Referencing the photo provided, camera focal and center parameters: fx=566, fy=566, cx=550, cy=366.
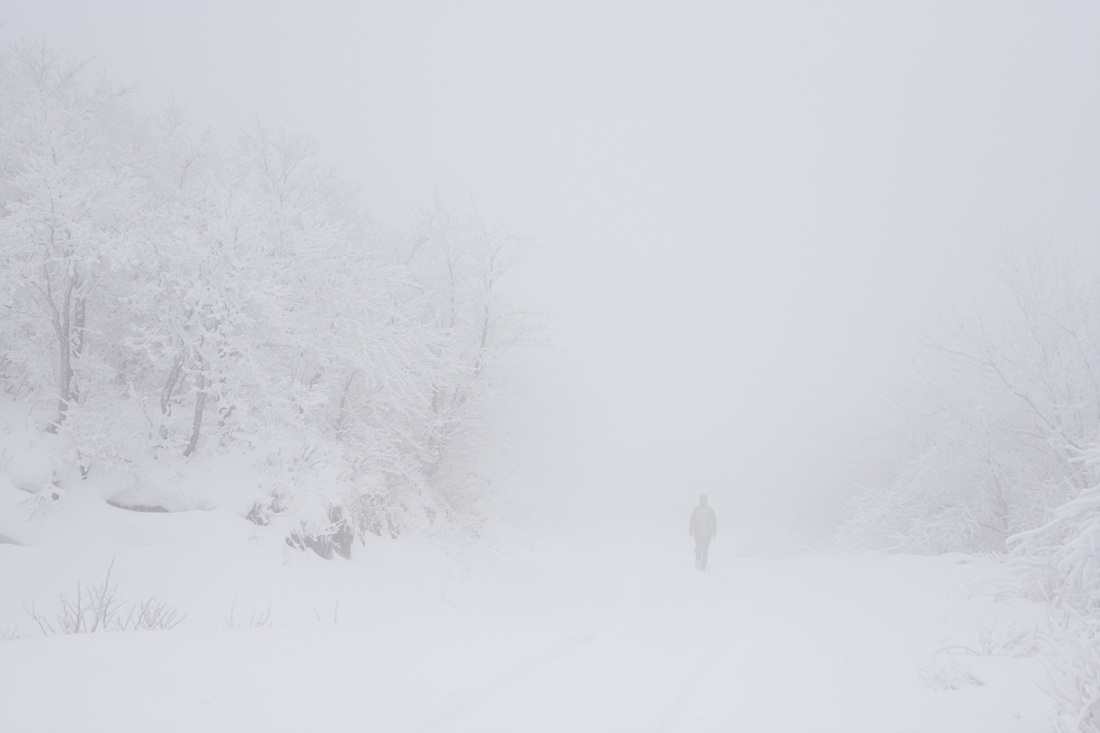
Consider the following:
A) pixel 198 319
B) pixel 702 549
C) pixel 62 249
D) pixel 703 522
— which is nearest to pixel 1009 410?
pixel 703 522

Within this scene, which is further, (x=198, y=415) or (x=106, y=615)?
(x=198, y=415)

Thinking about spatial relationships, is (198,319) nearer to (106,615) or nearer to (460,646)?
(106,615)

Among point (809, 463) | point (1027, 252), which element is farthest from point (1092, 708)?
point (809, 463)

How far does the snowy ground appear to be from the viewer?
11.1 feet

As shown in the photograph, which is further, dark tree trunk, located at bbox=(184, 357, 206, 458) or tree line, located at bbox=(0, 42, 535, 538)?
dark tree trunk, located at bbox=(184, 357, 206, 458)

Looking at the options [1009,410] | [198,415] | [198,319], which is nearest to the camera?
[198,319]

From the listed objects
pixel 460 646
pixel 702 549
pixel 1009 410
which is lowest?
pixel 702 549

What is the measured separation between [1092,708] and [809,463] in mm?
28612

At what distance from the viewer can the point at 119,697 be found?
2941mm

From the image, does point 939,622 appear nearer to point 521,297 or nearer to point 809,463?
point 521,297

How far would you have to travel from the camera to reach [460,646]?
18.7 feet

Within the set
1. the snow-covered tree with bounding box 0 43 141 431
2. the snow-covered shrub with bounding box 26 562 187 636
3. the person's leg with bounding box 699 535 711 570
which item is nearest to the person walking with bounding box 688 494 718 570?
the person's leg with bounding box 699 535 711 570

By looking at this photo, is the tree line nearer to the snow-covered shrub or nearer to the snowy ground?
the snowy ground

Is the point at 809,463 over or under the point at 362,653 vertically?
under
